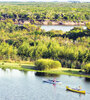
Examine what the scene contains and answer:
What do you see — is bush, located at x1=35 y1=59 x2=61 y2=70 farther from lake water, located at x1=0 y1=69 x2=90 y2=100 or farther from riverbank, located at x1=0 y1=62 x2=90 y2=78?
lake water, located at x1=0 y1=69 x2=90 y2=100

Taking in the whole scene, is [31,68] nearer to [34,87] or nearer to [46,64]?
[46,64]

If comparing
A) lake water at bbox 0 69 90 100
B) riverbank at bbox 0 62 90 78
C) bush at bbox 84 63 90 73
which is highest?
bush at bbox 84 63 90 73

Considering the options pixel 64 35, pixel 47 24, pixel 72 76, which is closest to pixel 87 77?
pixel 72 76

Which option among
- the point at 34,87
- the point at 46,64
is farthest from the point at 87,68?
the point at 34,87

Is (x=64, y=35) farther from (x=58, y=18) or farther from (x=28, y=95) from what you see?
(x=58, y=18)

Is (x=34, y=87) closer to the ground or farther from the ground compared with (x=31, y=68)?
closer to the ground

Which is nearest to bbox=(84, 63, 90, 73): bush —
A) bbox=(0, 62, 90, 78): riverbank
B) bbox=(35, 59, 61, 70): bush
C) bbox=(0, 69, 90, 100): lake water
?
bbox=(0, 62, 90, 78): riverbank
